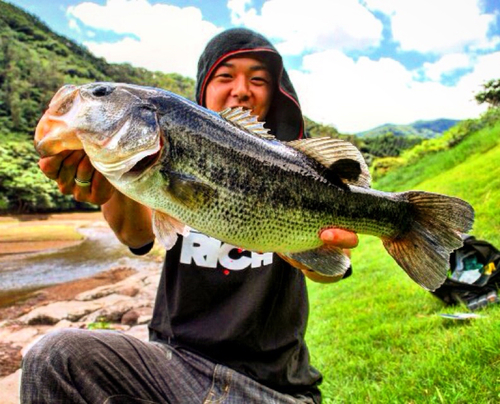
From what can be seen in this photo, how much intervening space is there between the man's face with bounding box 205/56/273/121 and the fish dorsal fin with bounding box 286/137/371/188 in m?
1.12

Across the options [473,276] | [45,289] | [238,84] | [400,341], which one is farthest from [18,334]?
[473,276]

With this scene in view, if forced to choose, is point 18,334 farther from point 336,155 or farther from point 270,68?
point 336,155

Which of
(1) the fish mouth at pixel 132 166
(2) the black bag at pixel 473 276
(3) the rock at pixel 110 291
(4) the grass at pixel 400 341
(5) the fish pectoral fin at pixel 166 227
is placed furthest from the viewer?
(3) the rock at pixel 110 291

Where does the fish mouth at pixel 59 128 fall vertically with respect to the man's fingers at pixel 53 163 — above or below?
above

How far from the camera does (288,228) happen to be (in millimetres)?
2121

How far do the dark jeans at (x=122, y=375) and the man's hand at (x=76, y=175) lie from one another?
801mm

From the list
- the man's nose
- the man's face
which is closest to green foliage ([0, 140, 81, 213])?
the man's face

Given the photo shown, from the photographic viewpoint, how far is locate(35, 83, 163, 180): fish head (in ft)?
6.39

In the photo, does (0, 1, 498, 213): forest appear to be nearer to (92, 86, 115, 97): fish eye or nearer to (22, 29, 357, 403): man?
(22, 29, 357, 403): man

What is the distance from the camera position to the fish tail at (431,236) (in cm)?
218

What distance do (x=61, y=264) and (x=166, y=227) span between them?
17.5 m

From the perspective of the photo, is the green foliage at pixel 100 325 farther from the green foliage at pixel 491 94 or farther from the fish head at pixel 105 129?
the green foliage at pixel 491 94

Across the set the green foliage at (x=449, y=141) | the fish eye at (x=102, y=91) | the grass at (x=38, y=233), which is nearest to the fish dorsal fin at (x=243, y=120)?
the fish eye at (x=102, y=91)

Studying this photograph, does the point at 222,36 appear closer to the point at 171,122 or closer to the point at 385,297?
the point at 171,122
